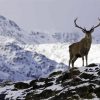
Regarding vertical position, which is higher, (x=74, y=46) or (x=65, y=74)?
(x=74, y=46)

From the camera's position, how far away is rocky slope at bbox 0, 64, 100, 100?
26578 millimetres

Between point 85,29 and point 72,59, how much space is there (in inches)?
114

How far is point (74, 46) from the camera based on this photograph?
37.7m

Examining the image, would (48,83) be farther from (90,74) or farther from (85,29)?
(85,29)

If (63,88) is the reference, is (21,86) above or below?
above

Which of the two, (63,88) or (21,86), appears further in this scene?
(21,86)

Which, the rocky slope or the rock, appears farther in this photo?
the rock

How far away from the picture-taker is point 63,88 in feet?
93.5

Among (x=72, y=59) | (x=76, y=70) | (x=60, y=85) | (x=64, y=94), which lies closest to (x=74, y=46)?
(x=72, y=59)

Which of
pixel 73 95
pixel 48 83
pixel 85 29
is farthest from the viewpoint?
pixel 85 29

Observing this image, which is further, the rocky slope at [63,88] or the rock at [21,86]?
the rock at [21,86]

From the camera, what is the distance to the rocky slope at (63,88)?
26578mm

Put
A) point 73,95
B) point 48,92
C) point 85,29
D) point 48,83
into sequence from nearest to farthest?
point 73,95, point 48,92, point 48,83, point 85,29

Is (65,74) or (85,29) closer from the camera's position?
(65,74)
